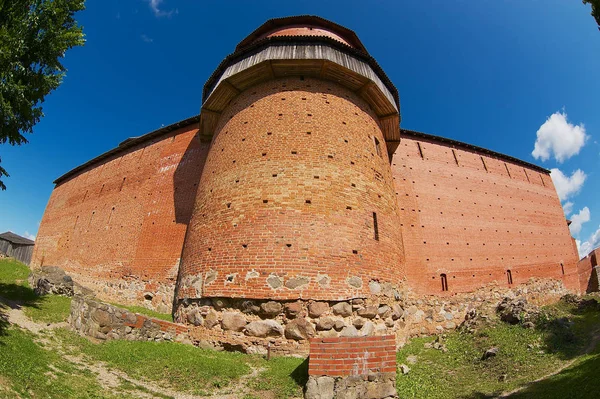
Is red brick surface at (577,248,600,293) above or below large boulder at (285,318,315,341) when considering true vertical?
above

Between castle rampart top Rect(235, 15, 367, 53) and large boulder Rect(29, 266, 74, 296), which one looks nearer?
large boulder Rect(29, 266, 74, 296)

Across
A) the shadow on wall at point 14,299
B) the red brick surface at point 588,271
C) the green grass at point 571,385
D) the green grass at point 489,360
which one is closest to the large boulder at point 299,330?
the green grass at point 489,360

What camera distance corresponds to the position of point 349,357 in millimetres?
5105

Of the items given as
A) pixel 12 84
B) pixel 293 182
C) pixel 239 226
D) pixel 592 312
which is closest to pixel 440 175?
→ pixel 592 312

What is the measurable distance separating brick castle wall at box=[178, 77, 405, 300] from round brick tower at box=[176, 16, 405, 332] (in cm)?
3

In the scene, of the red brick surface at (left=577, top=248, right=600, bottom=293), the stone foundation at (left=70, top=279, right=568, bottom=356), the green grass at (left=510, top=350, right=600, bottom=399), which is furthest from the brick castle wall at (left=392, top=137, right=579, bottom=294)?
the green grass at (left=510, top=350, right=600, bottom=399)

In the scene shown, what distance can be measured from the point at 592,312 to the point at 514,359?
8.62 metres

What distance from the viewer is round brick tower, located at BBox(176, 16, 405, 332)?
774cm

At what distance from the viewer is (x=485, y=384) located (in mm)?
6965

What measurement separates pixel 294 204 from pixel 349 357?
4.20 metres

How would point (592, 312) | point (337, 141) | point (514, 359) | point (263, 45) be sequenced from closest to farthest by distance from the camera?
1. point (514, 359)
2. point (337, 141)
3. point (263, 45)
4. point (592, 312)

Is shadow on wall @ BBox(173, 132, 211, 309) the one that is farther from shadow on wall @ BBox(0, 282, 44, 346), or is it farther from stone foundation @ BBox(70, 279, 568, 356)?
stone foundation @ BBox(70, 279, 568, 356)

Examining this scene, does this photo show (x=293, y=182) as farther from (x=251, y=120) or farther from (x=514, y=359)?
(x=514, y=359)

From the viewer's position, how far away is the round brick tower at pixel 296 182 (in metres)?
7.74
